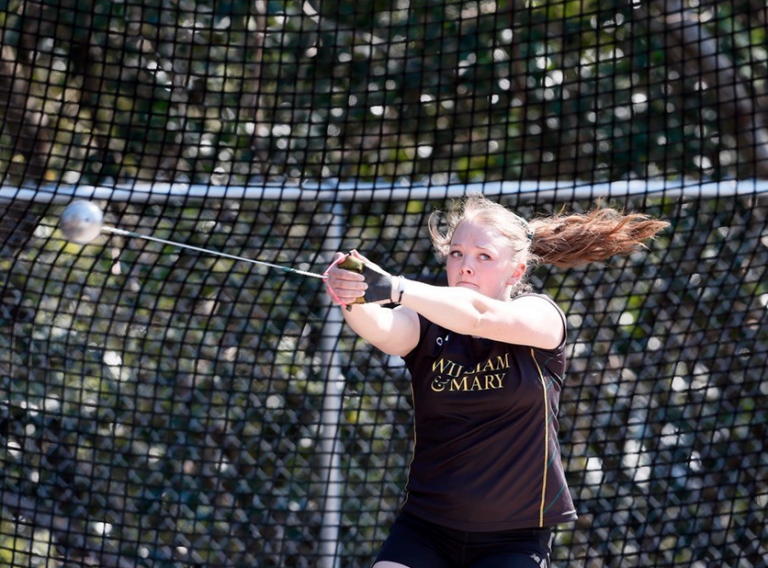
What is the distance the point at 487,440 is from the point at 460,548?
0.70 ft

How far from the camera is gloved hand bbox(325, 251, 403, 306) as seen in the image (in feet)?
5.86

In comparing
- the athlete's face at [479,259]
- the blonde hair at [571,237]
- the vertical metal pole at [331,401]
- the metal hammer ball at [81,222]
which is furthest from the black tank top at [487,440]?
the vertical metal pole at [331,401]

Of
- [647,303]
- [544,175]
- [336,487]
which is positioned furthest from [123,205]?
[647,303]

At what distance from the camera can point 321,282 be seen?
12.2 feet

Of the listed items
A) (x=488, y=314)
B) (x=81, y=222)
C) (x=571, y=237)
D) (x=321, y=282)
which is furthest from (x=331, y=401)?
(x=81, y=222)

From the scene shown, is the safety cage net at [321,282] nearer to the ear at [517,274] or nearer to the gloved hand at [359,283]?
the ear at [517,274]

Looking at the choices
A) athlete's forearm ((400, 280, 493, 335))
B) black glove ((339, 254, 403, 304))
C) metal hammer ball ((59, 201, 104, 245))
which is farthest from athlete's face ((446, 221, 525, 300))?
metal hammer ball ((59, 201, 104, 245))

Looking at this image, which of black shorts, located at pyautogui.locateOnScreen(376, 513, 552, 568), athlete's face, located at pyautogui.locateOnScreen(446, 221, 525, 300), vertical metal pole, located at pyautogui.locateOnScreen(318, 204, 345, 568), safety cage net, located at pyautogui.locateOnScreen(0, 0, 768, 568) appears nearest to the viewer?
black shorts, located at pyautogui.locateOnScreen(376, 513, 552, 568)

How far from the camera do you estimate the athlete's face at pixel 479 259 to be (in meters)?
2.03

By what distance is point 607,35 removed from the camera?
14.7ft

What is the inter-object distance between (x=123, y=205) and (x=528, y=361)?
2.31 metres

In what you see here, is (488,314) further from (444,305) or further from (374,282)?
(374,282)

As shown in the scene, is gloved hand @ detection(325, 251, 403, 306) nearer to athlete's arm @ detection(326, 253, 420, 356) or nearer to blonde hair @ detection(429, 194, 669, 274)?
athlete's arm @ detection(326, 253, 420, 356)

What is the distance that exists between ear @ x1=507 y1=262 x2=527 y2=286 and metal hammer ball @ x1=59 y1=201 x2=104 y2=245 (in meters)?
0.83
